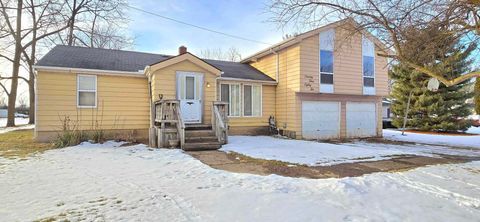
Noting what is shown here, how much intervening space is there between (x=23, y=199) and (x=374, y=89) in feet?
48.2

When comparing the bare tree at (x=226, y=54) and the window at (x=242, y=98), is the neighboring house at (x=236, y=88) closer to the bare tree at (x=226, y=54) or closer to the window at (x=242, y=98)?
the window at (x=242, y=98)

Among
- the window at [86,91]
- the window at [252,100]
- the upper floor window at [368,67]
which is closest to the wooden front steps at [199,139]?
the window at [252,100]

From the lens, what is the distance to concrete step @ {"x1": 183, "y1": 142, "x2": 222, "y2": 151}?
30.0 feet

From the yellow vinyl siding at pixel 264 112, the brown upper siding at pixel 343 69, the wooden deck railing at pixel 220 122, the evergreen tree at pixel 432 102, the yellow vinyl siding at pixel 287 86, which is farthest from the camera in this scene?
the evergreen tree at pixel 432 102

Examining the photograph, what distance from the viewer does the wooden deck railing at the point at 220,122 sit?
33.7 feet

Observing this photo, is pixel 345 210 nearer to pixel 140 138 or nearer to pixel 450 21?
pixel 450 21

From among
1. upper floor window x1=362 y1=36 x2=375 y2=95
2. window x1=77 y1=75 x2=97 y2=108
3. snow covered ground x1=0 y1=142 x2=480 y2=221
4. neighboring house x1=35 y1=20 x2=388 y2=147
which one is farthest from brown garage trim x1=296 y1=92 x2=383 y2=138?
window x1=77 y1=75 x2=97 y2=108

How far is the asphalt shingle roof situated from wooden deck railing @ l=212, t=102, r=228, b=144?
313cm

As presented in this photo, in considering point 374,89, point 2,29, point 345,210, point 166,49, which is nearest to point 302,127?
point 374,89

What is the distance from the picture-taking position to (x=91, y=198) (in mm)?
4180

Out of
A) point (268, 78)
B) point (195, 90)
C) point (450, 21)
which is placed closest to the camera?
point (450, 21)

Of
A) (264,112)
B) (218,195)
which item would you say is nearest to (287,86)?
(264,112)

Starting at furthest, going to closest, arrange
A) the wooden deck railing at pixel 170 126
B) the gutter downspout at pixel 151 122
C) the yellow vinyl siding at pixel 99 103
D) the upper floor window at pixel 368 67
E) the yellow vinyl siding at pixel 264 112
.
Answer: the upper floor window at pixel 368 67 < the yellow vinyl siding at pixel 264 112 < the yellow vinyl siding at pixel 99 103 < the gutter downspout at pixel 151 122 < the wooden deck railing at pixel 170 126

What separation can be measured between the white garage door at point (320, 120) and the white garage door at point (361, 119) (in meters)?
0.73
